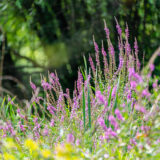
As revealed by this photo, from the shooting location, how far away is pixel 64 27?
6.30m

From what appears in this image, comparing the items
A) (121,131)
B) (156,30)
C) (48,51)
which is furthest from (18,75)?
(121,131)

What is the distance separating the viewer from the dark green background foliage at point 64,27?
5441 millimetres

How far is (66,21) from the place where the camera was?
6.22 m

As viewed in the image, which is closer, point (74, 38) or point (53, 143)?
point (53, 143)

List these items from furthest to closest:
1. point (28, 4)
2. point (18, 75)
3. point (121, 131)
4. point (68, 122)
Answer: point (18, 75)
point (28, 4)
point (68, 122)
point (121, 131)

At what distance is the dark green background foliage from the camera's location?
214 inches

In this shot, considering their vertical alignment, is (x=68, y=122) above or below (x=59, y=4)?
below

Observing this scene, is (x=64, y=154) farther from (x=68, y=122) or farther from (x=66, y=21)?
(x=66, y=21)

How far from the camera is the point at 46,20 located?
6.14m

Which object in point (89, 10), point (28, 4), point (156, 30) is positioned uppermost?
point (28, 4)

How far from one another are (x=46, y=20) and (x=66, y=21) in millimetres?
411

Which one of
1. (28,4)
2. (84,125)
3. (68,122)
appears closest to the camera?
(84,125)

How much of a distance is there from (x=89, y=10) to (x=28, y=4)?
1231mm

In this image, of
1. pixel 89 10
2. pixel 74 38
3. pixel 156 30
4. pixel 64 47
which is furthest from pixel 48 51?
pixel 156 30
